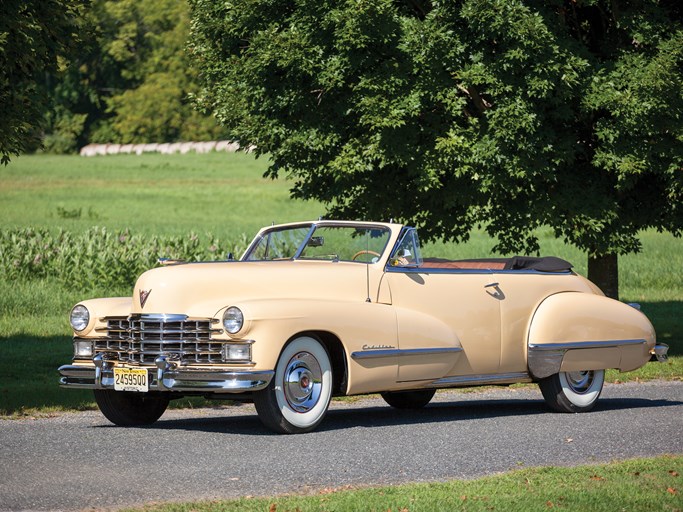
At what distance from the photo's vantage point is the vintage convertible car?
32.3 feet

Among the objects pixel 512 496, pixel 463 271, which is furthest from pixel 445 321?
pixel 512 496

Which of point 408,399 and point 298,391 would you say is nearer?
point 298,391

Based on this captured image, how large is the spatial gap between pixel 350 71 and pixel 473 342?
7.97 m

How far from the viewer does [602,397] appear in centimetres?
1431

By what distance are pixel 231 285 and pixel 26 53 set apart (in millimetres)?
6275

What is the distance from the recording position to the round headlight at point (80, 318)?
35.0 ft

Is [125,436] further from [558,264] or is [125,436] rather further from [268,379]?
[558,264]

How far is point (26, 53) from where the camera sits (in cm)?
1510

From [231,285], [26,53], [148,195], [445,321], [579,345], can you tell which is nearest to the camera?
[231,285]

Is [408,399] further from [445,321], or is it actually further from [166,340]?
[166,340]

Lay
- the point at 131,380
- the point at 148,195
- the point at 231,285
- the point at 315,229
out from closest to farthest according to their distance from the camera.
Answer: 1. the point at 131,380
2. the point at 231,285
3. the point at 315,229
4. the point at 148,195

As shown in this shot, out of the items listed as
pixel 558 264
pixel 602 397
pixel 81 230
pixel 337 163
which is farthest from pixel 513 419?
pixel 81 230

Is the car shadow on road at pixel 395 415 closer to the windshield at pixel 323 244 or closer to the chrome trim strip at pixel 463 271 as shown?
the chrome trim strip at pixel 463 271

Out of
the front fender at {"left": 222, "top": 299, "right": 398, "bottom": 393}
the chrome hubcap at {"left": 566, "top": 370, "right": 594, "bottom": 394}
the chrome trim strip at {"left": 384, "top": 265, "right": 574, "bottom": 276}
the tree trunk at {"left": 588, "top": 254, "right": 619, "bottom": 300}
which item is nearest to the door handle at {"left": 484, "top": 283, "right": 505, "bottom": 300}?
the chrome trim strip at {"left": 384, "top": 265, "right": 574, "bottom": 276}
